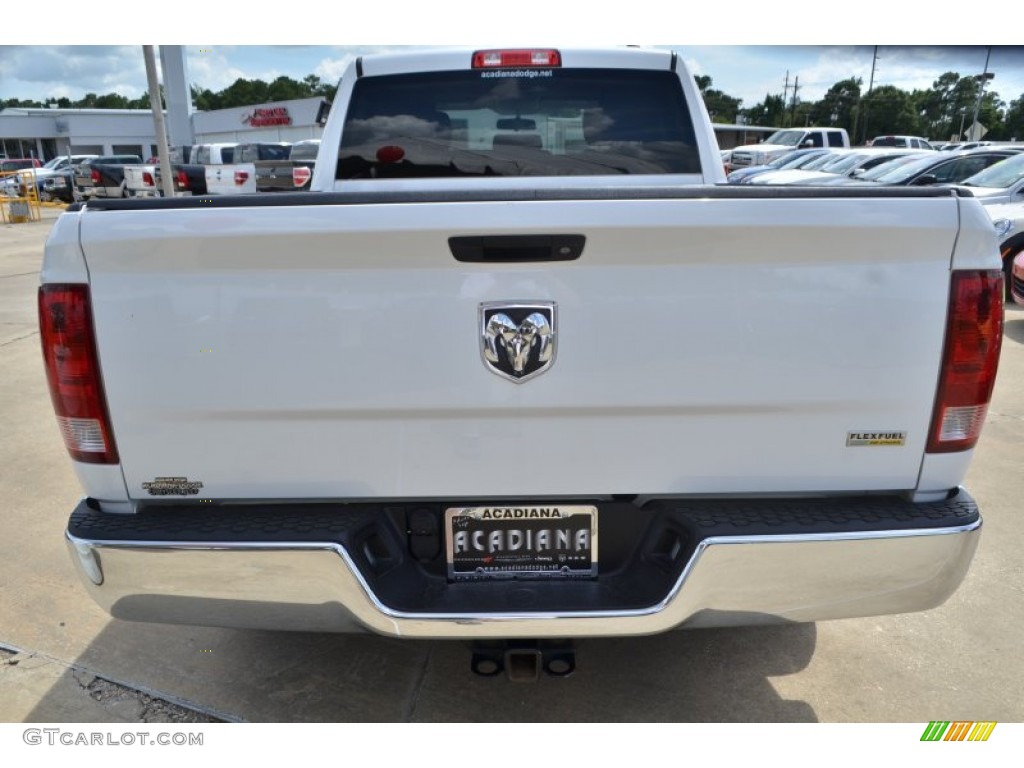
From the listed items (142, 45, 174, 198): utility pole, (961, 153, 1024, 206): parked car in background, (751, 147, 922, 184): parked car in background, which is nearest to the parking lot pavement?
(961, 153, 1024, 206): parked car in background

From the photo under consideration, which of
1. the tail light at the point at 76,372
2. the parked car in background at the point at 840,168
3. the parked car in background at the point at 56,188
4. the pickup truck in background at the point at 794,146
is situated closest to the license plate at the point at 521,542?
the tail light at the point at 76,372

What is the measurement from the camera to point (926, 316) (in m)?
1.98

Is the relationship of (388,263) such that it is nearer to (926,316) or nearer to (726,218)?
(726,218)

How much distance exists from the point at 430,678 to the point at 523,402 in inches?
51.7

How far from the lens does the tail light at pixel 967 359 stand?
1.97 metres

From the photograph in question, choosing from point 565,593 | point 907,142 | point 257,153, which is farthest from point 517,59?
point 907,142

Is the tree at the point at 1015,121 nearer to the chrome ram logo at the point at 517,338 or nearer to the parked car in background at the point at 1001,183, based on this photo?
the parked car in background at the point at 1001,183

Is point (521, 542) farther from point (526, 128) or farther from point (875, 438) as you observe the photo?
point (526, 128)

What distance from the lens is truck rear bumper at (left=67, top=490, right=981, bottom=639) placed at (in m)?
2.02

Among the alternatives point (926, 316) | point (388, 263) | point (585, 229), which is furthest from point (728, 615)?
point (388, 263)

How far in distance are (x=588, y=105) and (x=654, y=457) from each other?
7.06ft

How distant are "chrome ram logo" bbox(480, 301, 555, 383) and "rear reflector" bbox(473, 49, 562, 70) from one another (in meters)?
2.10

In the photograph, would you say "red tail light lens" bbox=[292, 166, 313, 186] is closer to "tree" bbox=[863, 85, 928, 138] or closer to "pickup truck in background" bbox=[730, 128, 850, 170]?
"pickup truck in background" bbox=[730, 128, 850, 170]

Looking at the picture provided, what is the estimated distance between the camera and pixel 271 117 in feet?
175
